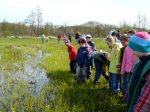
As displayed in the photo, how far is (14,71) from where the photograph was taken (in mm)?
13703

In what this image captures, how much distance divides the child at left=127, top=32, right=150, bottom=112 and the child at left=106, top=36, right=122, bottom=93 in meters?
4.63

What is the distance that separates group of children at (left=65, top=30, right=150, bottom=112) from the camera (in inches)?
130

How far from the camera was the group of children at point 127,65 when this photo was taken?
3299 mm

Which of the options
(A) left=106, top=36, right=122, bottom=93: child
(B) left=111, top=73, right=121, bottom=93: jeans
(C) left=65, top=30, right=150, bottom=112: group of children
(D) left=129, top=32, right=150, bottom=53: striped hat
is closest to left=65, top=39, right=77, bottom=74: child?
(C) left=65, top=30, right=150, bottom=112: group of children

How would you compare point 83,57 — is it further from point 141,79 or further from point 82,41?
point 141,79

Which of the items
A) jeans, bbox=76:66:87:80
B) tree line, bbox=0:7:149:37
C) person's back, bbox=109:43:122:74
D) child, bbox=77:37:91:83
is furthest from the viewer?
tree line, bbox=0:7:149:37

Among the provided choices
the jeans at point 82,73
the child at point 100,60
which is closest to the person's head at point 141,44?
the child at point 100,60

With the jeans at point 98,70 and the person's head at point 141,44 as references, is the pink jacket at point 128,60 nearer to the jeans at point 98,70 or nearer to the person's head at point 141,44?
the jeans at point 98,70

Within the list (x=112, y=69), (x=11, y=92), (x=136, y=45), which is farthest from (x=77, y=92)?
(x=136, y=45)

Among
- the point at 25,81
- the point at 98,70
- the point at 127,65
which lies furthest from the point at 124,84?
the point at 25,81

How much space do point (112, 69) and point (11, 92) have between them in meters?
2.68

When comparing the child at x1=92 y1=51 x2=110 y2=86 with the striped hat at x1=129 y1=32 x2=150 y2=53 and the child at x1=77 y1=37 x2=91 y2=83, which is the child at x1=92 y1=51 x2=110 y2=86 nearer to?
the child at x1=77 y1=37 x2=91 y2=83

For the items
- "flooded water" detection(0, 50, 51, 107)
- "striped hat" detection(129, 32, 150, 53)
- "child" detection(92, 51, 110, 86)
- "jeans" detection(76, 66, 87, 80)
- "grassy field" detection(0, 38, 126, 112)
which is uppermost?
"striped hat" detection(129, 32, 150, 53)

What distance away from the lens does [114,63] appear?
332 inches
